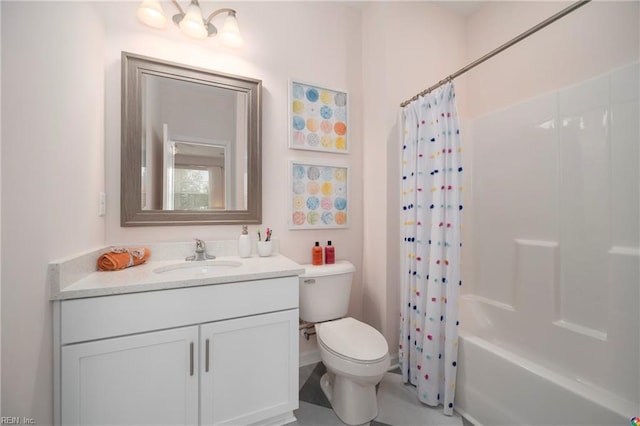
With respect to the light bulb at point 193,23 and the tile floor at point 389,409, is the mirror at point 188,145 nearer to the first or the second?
the light bulb at point 193,23

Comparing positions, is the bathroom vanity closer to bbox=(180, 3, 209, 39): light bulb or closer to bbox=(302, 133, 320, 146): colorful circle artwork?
bbox=(302, 133, 320, 146): colorful circle artwork

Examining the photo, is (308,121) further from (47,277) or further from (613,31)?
(613,31)

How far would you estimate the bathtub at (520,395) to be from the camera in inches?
39.1

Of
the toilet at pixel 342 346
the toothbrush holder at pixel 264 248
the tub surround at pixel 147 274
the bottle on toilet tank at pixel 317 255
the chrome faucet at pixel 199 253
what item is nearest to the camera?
the tub surround at pixel 147 274

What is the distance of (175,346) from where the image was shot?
1.06 metres

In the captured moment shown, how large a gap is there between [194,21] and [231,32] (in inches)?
8.0

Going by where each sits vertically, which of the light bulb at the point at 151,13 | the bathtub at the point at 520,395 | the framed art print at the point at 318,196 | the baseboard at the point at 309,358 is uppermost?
the light bulb at the point at 151,13

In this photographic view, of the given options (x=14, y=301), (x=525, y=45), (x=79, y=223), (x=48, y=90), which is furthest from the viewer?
(x=525, y=45)

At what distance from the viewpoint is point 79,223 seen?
1.10m

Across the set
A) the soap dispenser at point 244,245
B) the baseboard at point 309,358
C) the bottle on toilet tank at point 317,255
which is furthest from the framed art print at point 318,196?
the baseboard at point 309,358

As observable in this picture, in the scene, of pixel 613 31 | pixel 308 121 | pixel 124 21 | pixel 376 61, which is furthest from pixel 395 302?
pixel 124 21

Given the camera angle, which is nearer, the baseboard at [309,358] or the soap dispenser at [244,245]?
the soap dispenser at [244,245]

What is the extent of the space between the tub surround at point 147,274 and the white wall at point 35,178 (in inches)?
2.0

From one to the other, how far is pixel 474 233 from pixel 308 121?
1.60 metres
